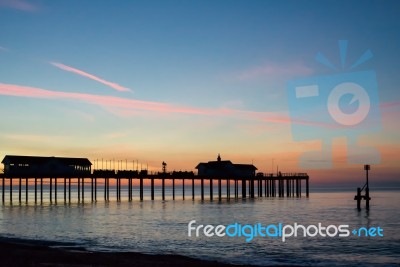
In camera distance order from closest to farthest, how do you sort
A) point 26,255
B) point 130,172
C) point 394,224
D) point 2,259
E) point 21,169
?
point 2,259, point 26,255, point 394,224, point 21,169, point 130,172

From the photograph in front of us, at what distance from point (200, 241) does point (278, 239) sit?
6262 millimetres

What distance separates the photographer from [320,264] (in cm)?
2686

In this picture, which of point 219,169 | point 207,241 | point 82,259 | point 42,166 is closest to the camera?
point 82,259

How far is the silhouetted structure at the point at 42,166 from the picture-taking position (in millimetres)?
79500

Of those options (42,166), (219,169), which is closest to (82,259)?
(42,166)

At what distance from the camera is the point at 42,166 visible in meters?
81.5

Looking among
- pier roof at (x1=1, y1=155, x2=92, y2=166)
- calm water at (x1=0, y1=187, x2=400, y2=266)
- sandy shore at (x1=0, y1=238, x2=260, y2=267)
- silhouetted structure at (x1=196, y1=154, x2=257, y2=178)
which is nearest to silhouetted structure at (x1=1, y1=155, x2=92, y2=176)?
pier roof at (x1=1, y1=155, x2=92, y2=166)

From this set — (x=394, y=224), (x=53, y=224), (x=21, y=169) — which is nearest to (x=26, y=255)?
(x=53, y=224)

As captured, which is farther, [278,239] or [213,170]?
[213,170]

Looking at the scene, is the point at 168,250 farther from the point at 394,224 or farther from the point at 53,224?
the point at 394,224

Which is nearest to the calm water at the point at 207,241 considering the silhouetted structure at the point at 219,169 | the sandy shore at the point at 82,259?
the sandy shore at the point at 82,259

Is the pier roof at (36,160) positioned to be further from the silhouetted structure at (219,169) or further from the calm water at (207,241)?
the calm water at (207,241)

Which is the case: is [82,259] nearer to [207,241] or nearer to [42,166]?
[207,241]

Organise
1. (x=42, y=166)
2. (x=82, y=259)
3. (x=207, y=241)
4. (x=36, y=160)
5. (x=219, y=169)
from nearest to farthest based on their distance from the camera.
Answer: (x=82, y=259), (x=207, y=241), (x=36, y=160), (x=42, y=166), (x=219, y=169)
